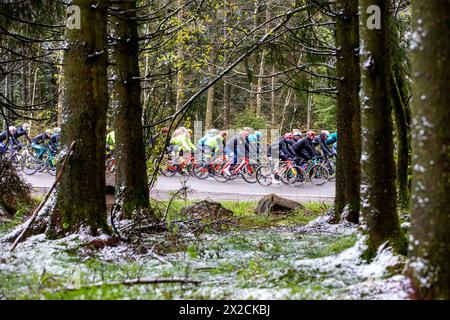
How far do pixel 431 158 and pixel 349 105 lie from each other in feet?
17.2

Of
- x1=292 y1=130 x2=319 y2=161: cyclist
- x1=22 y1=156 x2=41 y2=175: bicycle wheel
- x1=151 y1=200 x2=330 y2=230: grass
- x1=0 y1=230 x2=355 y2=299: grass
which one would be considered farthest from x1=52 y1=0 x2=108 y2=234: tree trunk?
x1=22 y1=156 x2=41 y2=175: bicycle wheel

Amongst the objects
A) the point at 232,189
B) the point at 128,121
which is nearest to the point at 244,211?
the point at 128,121

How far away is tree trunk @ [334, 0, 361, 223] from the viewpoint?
8.27 m

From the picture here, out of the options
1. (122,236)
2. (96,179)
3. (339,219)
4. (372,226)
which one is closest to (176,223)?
(122,236)

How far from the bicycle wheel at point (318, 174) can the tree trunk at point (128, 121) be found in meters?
11.4

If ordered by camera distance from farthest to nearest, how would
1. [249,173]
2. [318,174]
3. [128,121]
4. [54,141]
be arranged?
1. [54,141]
2. [249,173]
3. [318,174]
4. [128,121]

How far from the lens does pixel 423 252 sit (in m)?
3.21

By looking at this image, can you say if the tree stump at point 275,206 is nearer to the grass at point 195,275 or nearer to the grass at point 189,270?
the grass at point 189,270

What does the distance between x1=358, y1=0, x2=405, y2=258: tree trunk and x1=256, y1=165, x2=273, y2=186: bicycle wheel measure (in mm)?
14464

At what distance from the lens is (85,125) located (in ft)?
19.4

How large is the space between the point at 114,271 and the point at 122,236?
1610 millimetres

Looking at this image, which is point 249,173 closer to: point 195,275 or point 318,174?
point 318,174

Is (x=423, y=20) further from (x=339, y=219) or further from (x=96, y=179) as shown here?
(x=339, y=219)

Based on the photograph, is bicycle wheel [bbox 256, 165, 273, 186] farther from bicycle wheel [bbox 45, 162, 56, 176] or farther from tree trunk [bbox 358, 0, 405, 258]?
tree trunk [bbox 358, 0, 405, 258]
